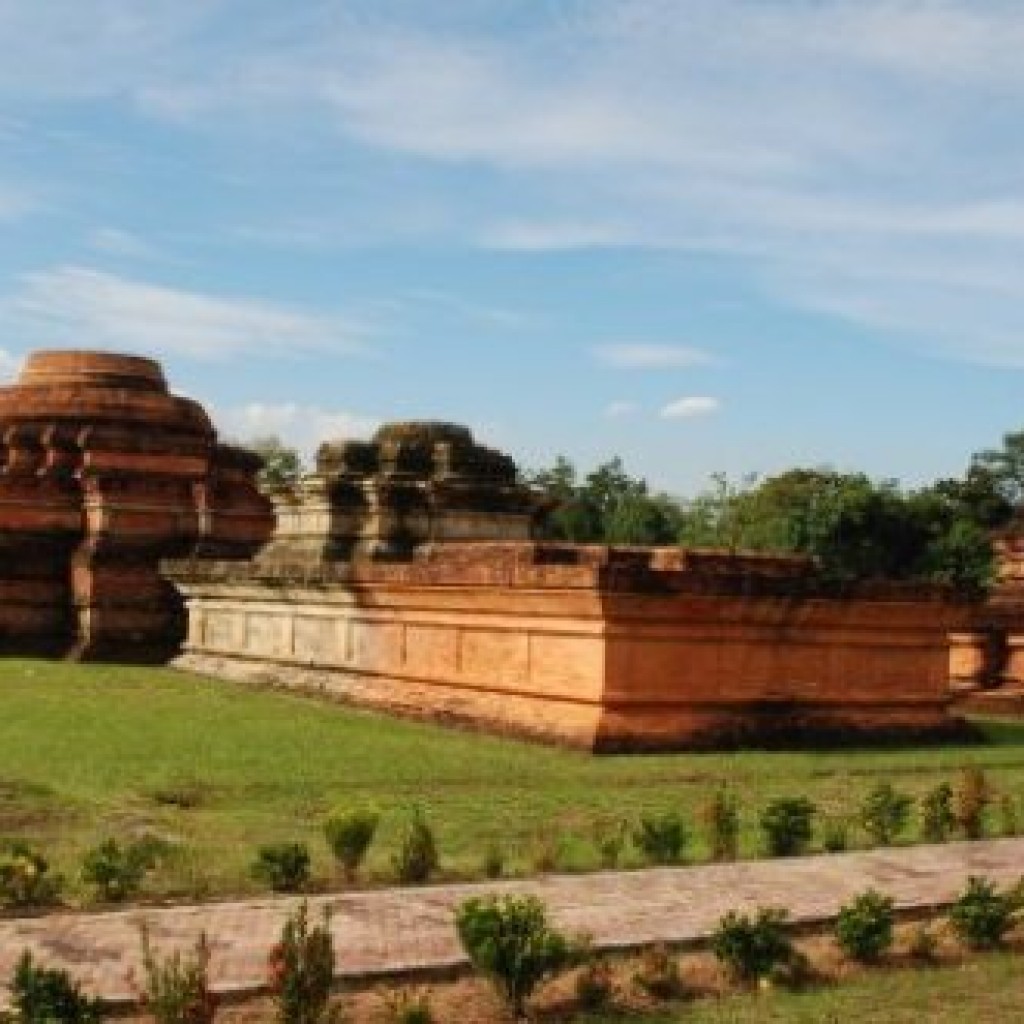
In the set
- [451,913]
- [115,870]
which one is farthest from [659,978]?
[115,870]

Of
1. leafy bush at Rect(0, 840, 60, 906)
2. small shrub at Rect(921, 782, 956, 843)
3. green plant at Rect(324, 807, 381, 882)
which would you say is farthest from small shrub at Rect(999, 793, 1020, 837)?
leafy bush at Rect(0, 840, 60, 906)

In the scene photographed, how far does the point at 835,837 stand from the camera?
28.2 feet

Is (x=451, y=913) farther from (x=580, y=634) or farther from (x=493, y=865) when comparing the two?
(x=580, y=634)

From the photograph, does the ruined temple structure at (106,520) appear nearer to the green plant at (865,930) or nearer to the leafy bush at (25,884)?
the leafy bush at (25,884)

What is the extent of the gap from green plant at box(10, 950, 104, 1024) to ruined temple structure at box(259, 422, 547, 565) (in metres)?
12.9

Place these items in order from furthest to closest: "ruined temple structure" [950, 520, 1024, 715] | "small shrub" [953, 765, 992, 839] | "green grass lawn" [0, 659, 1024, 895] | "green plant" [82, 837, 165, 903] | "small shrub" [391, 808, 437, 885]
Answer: "ruined temple structure" [950, 520, 1024, 715], "small shrub" [953, 765, 992, 839], "green grass lawn" [0, 659, 1024, 895], "small shrub" [391, 808, 437, 885], "green plant" [82, 837, 165, 903]

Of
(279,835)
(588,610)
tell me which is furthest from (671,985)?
(588,610)

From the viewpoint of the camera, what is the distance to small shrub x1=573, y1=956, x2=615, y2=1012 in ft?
18.7

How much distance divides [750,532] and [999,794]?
109 ft

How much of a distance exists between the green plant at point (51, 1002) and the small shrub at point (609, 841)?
11.2 feet

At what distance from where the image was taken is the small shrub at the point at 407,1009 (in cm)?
525

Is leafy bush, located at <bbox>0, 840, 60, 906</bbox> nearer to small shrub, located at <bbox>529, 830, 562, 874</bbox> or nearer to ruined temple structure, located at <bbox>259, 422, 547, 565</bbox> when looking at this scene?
small shrub, located at <bbox>529, 830, 562, 874</bbox>

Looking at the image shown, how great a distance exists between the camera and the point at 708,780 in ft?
36.6

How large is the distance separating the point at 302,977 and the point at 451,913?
1.72 meters
